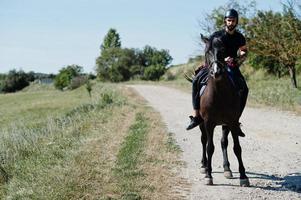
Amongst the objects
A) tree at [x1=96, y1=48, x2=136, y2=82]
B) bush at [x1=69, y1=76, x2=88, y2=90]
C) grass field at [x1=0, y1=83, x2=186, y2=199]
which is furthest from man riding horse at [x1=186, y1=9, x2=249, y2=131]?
bush at [x1=69, y1=76, x2=88, y2=90]

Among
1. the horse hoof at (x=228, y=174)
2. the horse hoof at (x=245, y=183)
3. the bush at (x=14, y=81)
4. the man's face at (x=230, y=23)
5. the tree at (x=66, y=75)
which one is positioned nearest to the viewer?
the horse hoof at (x=245, y=183)

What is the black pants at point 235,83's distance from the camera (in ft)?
27.0

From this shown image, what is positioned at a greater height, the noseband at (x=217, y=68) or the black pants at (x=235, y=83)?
the noseband at (x=217, y=68)

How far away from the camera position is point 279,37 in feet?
90.4

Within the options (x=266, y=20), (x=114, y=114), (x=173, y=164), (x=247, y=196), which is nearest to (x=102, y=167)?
(x=173, y=164)

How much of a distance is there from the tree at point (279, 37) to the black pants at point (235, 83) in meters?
17.9

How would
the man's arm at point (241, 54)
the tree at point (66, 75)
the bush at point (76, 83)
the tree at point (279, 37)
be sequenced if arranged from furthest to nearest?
the tree at point (66, 75) < the bush at point (76, 83) < the tree at point (279, 37) < the man's arm at point (241, 54)

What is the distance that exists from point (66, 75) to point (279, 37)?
2970 inches

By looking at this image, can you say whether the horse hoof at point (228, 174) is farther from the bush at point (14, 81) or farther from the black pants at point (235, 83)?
the bush at point (14, 81)

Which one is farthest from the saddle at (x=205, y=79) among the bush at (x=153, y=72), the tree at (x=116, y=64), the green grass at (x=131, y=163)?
the tree at (x=116, y=64)

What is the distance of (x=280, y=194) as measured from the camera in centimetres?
755

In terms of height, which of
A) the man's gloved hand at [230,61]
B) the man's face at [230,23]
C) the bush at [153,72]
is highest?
the bush at [153,72]

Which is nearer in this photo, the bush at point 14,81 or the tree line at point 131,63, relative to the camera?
the tree line at point 131,63

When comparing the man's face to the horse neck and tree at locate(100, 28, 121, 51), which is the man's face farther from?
tree at locate(100, 28, 121, 51)
